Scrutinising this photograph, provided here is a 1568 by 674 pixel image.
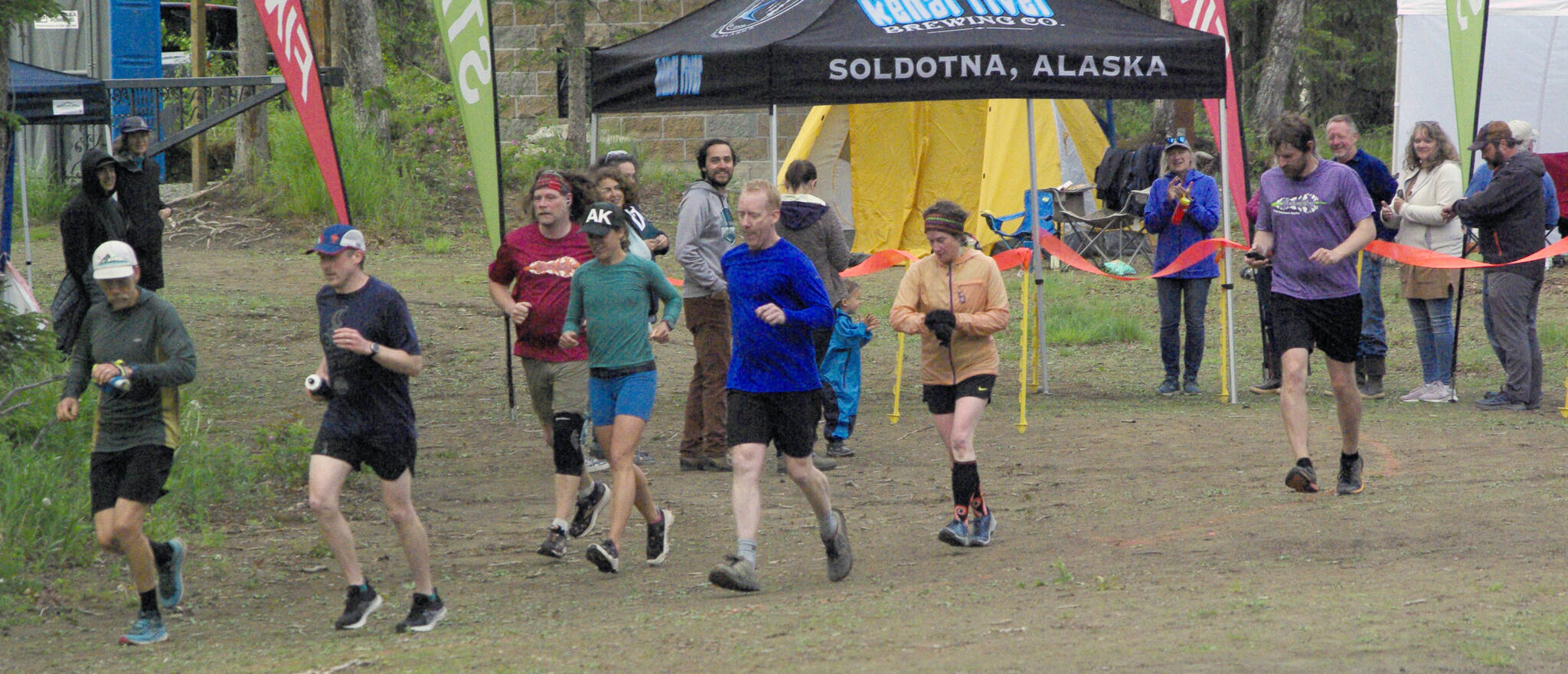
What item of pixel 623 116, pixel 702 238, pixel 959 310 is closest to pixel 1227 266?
pixel 702 238

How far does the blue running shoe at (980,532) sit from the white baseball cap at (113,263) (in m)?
3.79

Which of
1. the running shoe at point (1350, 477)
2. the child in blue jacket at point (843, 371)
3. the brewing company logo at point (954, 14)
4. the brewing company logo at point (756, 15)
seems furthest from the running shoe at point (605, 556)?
the brewing company logo at point (954, 14)

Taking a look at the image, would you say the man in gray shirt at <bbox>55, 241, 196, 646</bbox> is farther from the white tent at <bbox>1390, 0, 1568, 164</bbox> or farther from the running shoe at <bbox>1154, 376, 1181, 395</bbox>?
the white tent at <bbox>1390, 0, 1568, 164</bbox>

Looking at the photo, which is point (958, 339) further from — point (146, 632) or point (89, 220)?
point (89, 220)

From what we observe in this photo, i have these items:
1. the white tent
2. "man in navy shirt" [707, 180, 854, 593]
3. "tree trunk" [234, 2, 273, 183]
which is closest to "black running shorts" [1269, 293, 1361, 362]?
"man in navy shirt" [707, 180, 854, 593]

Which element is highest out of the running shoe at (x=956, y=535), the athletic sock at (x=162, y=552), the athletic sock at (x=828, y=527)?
the athletic sock at (x=828, y=527)

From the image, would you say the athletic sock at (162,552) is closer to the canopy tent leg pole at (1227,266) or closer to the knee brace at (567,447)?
the knee brace at (567,447)

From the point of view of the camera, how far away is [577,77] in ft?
72.5

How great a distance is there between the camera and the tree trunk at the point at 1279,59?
23266mm

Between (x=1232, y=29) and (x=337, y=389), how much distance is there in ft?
82.2

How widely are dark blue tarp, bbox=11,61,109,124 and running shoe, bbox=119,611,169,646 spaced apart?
7.36 metres

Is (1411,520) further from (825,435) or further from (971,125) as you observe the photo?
(971,125)

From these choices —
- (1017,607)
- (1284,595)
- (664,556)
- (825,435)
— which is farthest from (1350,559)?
(825,435)

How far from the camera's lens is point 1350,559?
6527 mm
